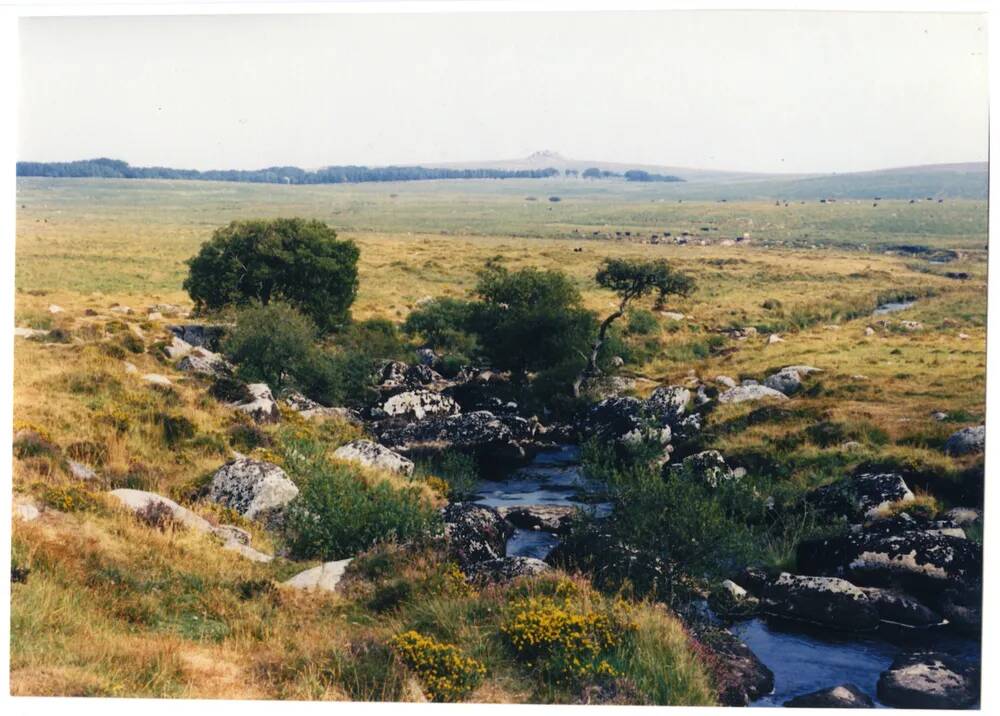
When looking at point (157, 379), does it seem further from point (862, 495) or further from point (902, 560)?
point (902, 560)

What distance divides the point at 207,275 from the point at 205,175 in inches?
110

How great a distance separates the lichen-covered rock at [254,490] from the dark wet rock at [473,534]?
9.91 ft

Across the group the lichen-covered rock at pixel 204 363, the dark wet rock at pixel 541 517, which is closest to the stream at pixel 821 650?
the dark wet rock at pixel 541 517

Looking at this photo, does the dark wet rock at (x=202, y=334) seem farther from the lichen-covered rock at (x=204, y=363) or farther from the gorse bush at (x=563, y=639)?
the gorse bush at (x=563, y=639)

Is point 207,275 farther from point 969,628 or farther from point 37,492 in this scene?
point 969,628

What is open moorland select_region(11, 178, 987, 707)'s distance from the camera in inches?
545

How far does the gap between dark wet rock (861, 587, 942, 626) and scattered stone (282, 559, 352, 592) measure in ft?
29.7

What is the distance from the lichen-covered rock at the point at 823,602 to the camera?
16.7 meters

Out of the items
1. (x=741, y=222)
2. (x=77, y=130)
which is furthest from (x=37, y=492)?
(x=741, y=222)

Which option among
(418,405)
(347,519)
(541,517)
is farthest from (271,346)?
(347,519)

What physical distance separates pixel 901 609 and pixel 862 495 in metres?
3.44

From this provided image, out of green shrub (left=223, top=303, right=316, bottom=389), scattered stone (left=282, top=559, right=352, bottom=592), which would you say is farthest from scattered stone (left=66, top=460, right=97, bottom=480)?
green shrub (left=223, top=303, right=316, bottom=389)

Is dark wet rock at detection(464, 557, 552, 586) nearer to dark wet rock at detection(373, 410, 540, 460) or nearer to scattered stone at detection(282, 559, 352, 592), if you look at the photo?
scattered stone at detection(282, 559, 352, 592)

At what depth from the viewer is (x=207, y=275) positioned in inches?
1092
